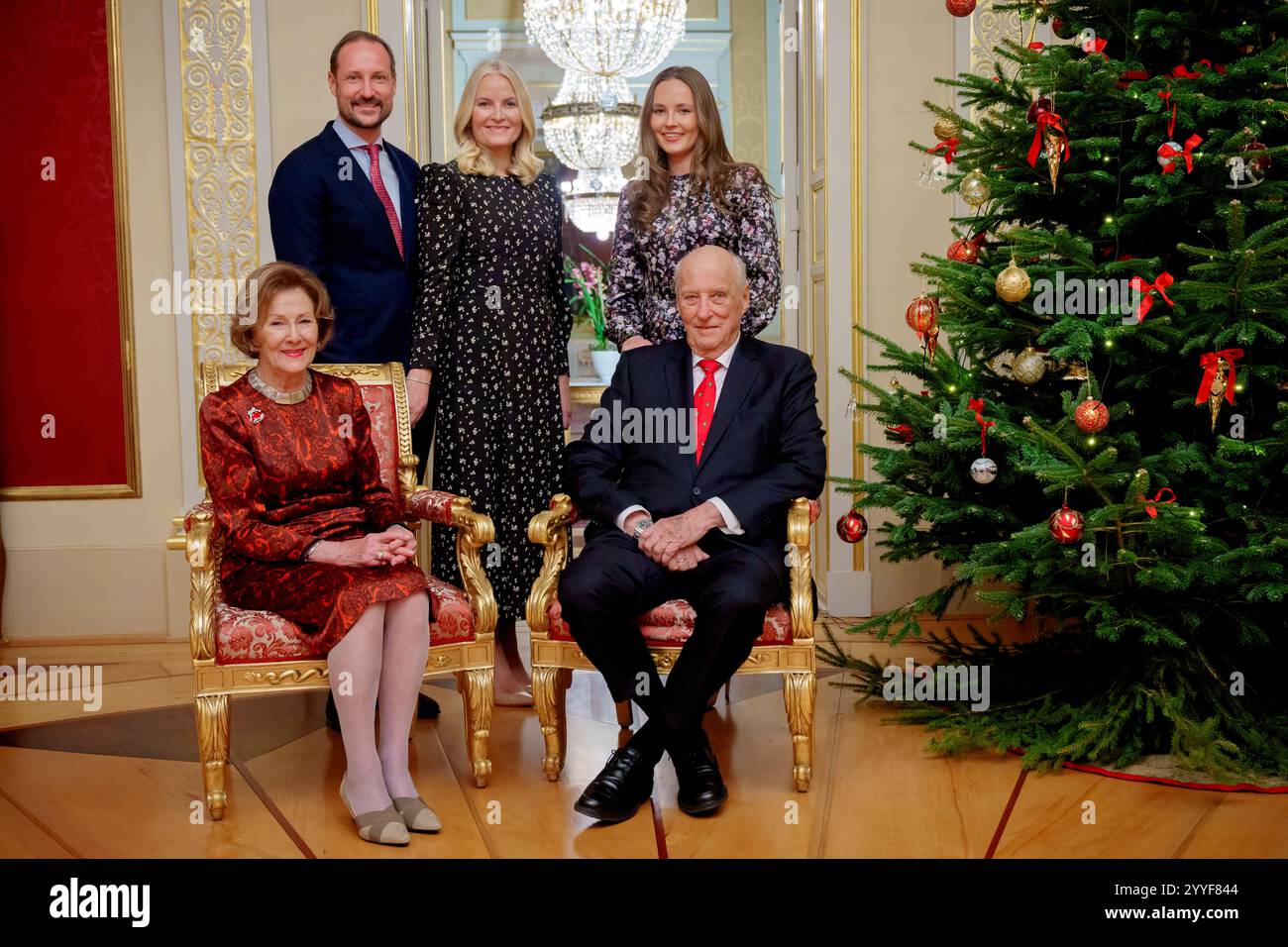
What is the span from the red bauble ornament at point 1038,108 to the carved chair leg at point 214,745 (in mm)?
2433

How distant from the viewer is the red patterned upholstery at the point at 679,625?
9.53 feet

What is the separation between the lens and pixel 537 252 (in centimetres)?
351

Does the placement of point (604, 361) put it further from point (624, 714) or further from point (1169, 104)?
point (1169, 104)

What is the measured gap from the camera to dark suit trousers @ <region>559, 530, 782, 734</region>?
9.19 feet

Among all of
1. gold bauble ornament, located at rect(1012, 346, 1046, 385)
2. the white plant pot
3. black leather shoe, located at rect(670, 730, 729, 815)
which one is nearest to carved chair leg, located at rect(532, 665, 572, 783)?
black leather shoe, located at rect(670, 730, 729, 815)

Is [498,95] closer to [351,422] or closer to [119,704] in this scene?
[351,422]

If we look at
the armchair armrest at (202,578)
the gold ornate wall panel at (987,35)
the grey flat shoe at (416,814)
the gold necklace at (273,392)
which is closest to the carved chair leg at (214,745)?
the armchair armrest at (202,578)

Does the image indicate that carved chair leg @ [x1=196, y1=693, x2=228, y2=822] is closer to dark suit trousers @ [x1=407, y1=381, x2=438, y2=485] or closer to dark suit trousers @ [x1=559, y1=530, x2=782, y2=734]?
dark suit trousers @ [x1=559, y1=530, x2=782, y2=734]

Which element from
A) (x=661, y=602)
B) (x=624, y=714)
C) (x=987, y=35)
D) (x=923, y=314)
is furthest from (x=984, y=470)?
(x=987, y=35)

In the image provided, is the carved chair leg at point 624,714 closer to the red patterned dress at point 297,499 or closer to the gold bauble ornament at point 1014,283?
the red patterned dress at point 297,499

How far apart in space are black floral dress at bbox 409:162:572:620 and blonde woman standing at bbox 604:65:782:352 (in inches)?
11.3

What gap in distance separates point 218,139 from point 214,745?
2812 millimetres

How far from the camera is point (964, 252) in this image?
3342 mm
